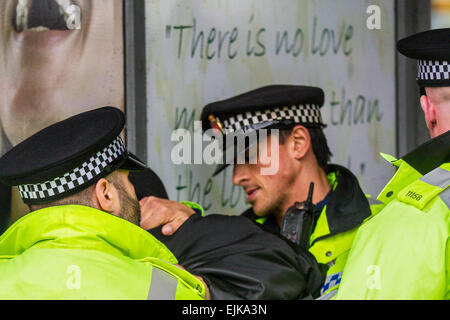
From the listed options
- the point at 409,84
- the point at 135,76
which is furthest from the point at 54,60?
the point at 409,84

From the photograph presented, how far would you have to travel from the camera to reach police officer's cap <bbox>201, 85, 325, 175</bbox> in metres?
3.12

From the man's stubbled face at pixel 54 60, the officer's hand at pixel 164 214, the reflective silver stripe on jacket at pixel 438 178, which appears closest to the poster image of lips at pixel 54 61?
the man's stubbled face at pixel 54 60

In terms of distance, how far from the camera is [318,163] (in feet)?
10.7

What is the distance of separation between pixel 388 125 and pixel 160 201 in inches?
76.8

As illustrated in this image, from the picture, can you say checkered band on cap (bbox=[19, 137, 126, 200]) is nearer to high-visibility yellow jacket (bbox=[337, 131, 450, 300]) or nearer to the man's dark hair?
high-visibility yellow jacket (bbox=[337, 131, 450, 300])

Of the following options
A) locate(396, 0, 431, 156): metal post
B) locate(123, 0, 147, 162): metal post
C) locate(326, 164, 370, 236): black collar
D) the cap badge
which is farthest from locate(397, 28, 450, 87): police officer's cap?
locate(396, 0, 431, 156): metal post

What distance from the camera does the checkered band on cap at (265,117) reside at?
314cm

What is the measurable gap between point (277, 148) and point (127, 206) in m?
1.11

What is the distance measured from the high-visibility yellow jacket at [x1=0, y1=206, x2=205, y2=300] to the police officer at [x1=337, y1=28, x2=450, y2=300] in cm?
47

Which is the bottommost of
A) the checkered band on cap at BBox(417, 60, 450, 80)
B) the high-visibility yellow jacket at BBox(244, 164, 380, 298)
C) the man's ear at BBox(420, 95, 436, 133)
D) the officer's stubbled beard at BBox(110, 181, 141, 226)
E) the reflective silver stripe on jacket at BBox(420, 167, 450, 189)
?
the high-visibility yellow jacket at BBox(244, 164, 380, 298)

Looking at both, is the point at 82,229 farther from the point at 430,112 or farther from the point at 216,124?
the point at 216,124

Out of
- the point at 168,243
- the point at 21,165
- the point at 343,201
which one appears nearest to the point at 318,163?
the point at 343,201

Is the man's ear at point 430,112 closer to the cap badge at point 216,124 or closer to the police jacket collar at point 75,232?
the police jacket collar at point 75,232
